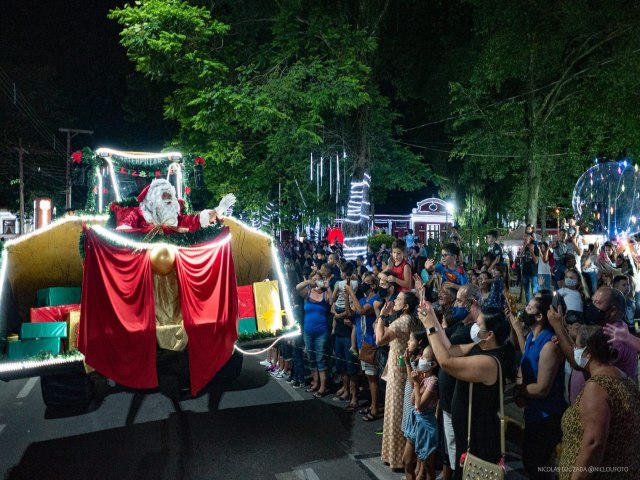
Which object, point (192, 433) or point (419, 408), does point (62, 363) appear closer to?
point (192, 433)

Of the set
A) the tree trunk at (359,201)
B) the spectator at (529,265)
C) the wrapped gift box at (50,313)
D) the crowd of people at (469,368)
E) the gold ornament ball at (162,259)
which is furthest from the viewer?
the tree trunk at (359,201)

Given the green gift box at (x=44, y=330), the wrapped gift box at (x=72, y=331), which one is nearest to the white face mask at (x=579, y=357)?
the wrapped gift box at (x=72, y=331)

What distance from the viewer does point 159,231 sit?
6.84 m

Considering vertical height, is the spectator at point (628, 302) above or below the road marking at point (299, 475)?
above

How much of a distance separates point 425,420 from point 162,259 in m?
3.50

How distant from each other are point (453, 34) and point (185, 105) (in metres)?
11.6

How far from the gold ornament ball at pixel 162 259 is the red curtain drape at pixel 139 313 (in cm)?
7

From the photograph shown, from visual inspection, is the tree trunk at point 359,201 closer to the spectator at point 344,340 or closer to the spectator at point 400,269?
the spectator at point 400,269

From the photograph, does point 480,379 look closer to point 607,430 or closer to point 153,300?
point 607,430

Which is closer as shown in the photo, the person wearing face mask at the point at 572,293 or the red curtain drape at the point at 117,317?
the red curtain drape at the point at 117,317

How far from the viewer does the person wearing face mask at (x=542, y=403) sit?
4.34 metres

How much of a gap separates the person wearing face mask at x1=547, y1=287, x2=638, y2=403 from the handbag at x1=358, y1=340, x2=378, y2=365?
275cm

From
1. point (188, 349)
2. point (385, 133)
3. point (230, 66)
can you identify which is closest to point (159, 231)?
point (188, 349)

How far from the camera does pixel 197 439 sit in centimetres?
656
